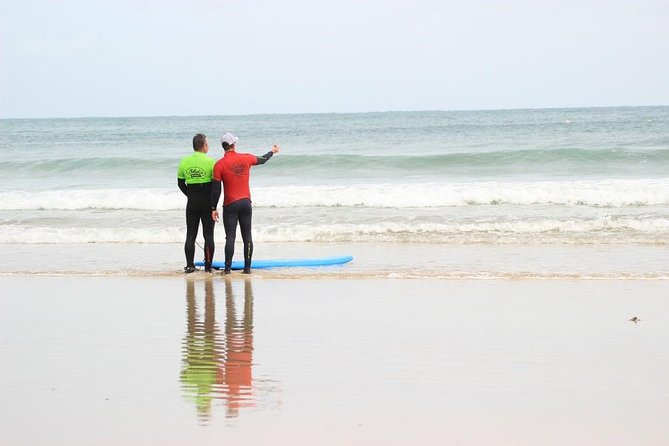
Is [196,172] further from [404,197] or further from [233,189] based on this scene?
[404,197]

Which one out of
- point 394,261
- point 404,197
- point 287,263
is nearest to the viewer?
point 287,263

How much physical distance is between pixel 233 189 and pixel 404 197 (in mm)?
8486

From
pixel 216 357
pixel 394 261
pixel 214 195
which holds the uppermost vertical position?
pixel 214 195

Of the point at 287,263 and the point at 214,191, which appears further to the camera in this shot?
the point at 287,263

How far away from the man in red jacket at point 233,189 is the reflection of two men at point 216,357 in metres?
1.61

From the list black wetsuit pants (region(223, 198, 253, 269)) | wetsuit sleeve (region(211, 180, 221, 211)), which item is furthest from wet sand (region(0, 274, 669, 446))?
wetsuit sleeve (region(211, 180, 221, 211))

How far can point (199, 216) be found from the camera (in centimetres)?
1065

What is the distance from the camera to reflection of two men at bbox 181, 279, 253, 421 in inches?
212

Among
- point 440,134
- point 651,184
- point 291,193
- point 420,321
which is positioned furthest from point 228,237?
point 440,134

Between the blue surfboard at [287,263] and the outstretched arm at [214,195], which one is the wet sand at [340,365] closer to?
A: the outstretched arm at [214,195]

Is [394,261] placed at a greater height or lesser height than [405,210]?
lesser

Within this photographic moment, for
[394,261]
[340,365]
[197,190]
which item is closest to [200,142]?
[197,190]

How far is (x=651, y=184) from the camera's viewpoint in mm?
18375

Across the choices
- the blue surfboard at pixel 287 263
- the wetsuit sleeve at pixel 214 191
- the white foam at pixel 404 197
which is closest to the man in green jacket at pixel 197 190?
the wetsuit sleeve at pixel 214 191
